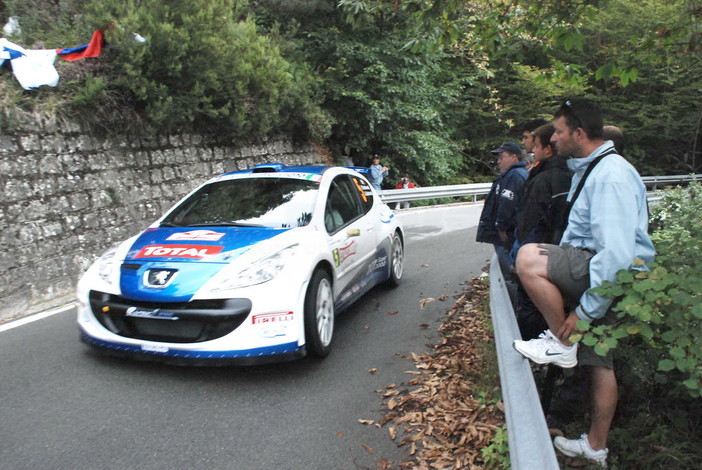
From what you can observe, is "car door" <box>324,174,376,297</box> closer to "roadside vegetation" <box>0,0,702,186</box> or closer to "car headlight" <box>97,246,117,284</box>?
"roadside vegetation" <box>0,0,702,186</box>

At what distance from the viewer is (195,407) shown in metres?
3.87

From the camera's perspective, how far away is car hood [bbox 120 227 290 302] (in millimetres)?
4181

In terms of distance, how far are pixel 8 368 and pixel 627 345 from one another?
4648 millimetres

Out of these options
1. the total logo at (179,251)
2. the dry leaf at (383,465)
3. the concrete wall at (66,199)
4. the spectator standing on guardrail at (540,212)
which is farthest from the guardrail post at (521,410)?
the concrete wall at (66,199)

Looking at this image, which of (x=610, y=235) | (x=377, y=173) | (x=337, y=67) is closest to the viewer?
(x=610, y=235)

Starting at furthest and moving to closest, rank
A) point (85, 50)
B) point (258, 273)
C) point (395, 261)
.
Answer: point (85, 50), point (395, 261), point (258, 273)

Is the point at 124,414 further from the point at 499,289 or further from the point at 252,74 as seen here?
the point at 252,74

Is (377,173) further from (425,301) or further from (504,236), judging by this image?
(504,236)

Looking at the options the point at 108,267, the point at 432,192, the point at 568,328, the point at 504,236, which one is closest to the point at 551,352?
the point at 568,328

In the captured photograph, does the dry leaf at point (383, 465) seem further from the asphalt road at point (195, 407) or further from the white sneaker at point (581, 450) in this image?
the white sneaker at point (581, 450)

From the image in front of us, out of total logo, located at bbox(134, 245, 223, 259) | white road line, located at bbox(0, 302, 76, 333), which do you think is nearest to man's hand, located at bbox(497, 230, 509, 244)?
total logo, located at bbox(134, 245, 223, 259)

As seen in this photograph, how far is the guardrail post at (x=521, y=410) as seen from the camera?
2.02 meters

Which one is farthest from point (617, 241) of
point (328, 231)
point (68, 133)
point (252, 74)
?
point (252, 74)

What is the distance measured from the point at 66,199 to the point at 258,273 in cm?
502
